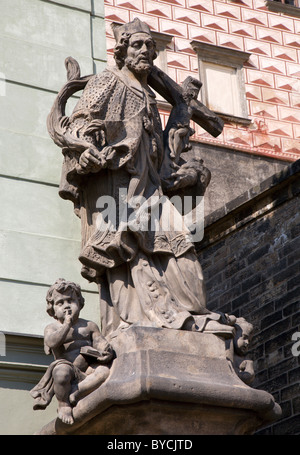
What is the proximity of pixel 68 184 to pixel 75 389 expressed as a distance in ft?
4.87

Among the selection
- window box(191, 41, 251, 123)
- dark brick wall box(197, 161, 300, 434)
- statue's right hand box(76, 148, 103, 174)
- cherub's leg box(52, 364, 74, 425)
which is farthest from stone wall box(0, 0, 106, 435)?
window box(191, 41, 251, 123)

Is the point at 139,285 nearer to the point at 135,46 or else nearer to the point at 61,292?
the point at 61,292

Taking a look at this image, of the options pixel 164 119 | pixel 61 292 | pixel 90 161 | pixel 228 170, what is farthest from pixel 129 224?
pixel 228 170

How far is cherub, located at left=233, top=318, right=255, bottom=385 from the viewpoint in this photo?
6277 millimetres

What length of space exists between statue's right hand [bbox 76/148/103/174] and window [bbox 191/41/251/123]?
7664 mm

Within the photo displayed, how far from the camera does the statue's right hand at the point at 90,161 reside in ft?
21.5

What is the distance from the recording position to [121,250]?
21.4 feet

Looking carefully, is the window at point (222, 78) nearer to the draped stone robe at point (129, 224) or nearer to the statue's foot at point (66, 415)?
the draped stone robe at point (129, 224)

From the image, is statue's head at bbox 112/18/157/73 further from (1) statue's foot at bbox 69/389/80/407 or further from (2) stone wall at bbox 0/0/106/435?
(1) statue's foot at bbox 69/389/80/407

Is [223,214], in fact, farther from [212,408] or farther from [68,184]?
[212,408]

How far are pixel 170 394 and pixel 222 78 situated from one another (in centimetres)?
912

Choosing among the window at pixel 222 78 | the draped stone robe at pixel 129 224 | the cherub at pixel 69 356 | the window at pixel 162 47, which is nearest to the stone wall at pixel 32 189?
the draped stone robe at pixel 129 224

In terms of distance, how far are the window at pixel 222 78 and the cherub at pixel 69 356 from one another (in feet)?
26.6
